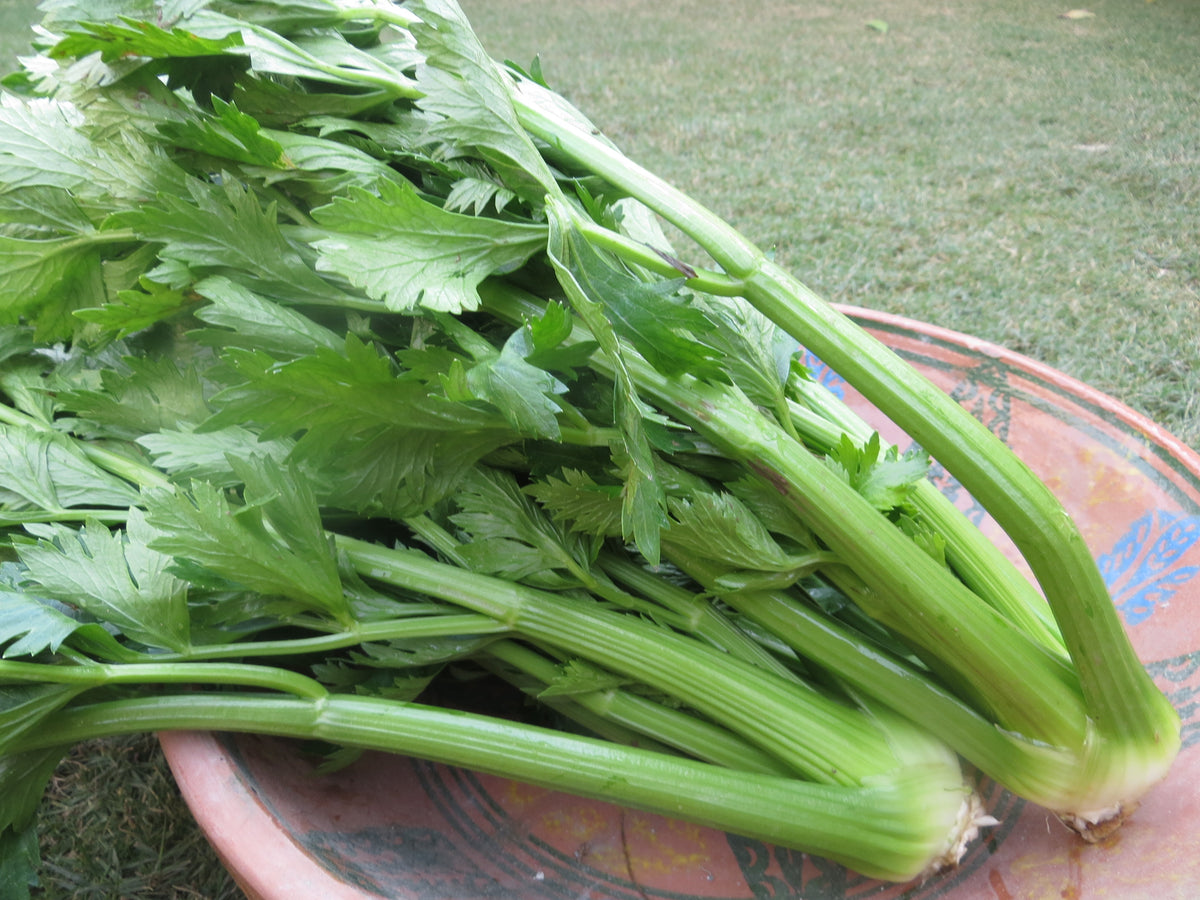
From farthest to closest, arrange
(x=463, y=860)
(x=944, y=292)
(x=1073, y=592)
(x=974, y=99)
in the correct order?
(x=974, y=99) < (x=944, y=292) < (x=463, y=860) < (x=1073, y=592)

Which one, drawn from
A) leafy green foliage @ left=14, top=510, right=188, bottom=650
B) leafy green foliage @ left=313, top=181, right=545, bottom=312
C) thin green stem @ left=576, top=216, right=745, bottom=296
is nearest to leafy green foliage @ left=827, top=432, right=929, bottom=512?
thin green stem @ left=576, top=216, right=745, bottom=296

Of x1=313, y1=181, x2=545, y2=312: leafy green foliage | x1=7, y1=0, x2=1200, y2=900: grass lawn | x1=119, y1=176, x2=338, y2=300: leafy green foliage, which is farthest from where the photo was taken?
x1=7, y1=0, x2=1200, y2=900: grass lawn

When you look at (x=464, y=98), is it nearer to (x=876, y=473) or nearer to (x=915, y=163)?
→ (x=876, y=473)

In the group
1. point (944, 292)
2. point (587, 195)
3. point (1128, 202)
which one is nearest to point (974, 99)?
point (1128, 202)

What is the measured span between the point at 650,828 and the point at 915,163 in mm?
2578

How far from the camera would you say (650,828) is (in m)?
1.03

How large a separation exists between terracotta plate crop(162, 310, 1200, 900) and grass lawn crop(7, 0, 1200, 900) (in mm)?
333

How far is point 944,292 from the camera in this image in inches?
87.3

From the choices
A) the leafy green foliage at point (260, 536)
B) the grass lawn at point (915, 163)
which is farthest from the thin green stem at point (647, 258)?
the grass lawn at point (915, 163)

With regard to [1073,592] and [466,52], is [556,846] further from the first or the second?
[466,52]

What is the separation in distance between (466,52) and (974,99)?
10.5ft

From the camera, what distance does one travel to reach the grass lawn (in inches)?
50.9

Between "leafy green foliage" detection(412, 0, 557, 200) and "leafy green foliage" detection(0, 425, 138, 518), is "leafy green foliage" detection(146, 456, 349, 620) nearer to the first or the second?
"leafy green foliage" detection(0, 425, 138, 518)

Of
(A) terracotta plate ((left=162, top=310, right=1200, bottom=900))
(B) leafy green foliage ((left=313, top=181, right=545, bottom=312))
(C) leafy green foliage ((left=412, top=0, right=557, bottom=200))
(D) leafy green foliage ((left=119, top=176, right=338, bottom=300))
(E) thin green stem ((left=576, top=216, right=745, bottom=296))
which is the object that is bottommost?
(A) terracotta plate ((left=162, top=310, right=1200, bottom=900))
